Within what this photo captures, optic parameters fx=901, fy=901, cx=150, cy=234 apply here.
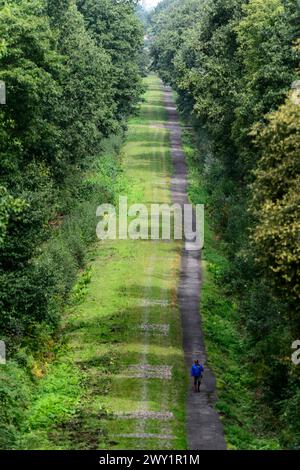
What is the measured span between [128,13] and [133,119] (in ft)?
109

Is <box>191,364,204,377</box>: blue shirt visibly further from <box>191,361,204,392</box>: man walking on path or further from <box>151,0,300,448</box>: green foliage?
<box>151,0,300,448</box>: green foliage

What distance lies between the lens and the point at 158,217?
73.1 meters

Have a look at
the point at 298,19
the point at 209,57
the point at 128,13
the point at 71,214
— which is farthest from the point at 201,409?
the point at 128,13

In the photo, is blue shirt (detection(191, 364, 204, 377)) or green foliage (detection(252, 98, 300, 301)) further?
blue shirt (detection(191, 364, 204, 377))

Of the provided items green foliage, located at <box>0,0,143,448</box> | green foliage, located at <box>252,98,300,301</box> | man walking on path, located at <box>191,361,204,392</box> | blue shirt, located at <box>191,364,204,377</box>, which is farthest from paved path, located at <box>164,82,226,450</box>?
green foliage, located at <box>252,98,300,301</box>

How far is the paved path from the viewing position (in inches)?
1321

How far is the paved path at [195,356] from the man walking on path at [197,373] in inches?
13.0

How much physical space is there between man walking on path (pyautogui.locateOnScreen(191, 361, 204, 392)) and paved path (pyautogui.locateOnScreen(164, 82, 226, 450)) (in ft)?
1.08

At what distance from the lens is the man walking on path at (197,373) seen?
38406 millimetres

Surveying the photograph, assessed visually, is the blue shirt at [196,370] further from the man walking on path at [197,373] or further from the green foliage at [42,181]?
the green foliage at [42,181]

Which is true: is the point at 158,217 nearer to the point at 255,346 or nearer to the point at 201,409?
the point at 255,346

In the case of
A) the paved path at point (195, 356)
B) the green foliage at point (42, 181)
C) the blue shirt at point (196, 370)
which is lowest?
the paved path at point (195, 356)

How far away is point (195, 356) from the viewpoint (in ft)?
144

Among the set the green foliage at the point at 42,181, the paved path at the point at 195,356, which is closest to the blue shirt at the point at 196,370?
the paved path at the point at 195,356
